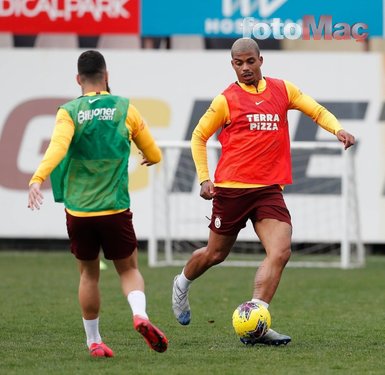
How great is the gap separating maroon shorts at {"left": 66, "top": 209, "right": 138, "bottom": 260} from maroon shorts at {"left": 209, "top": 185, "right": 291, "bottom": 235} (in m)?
1.28

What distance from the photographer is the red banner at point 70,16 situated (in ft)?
55.8

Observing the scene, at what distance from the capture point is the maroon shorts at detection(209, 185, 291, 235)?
8719 millimetres

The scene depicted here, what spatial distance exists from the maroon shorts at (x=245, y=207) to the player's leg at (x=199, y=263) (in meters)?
0.13

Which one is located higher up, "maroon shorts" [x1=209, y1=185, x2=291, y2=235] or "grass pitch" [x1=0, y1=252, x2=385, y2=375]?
"maroon shorts" [x1=209, y1=185, x2=291, y2=235]

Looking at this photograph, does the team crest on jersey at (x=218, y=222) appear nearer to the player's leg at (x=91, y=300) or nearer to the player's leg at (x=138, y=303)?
the player's leg at (x=138, y=303)

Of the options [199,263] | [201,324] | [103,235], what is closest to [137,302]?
[103,235]


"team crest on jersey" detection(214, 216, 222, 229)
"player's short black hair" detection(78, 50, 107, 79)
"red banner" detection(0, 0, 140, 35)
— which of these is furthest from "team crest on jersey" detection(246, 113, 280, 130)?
"red banner" detection(0, 0, 140, 35)

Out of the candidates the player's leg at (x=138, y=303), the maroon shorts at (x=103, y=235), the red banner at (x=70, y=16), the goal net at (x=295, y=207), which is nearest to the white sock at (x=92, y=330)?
the player's leg at (x=138, y=303)

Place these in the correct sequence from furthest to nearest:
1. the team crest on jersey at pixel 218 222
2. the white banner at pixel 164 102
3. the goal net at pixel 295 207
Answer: the white banner at pixel 164 102
the goal net at pixel 295 207
the team crest on jersey at pixel 218 222

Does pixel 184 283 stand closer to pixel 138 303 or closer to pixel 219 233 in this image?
pixel 219 233

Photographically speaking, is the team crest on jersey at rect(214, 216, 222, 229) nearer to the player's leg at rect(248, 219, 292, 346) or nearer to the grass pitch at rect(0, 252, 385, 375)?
the player's leg at rect(248, 219, 292, 346)

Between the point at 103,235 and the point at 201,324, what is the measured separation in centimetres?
254

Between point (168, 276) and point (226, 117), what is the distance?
595 cm

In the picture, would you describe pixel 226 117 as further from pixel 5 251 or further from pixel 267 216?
pixel 5 251
